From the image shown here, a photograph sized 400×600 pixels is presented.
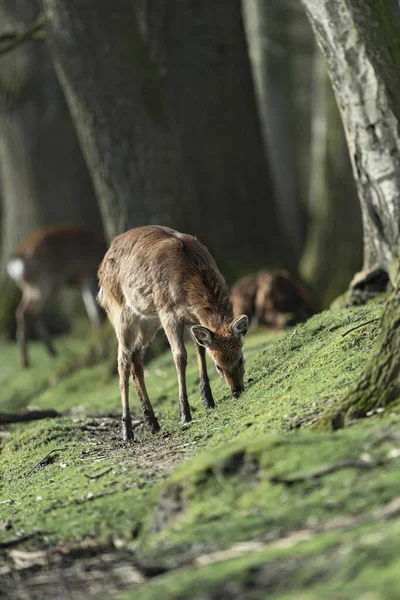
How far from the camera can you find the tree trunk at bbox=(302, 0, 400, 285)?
825cm

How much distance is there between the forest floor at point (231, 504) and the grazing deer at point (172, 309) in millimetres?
265

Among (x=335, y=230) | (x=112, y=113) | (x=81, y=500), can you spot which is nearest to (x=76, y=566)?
(x=81, y=500)

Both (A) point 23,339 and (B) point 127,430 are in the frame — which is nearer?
(B) point 127,430

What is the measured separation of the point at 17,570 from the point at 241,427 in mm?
2018

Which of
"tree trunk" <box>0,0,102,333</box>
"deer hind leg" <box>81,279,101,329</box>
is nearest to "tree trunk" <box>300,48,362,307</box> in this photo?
"deer hind leg" <box>81,279,101,329</box>

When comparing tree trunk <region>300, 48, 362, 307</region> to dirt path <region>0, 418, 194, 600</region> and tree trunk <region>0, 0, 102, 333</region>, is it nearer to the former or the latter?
tree trunk <region>0, 0, 102, 333</region>

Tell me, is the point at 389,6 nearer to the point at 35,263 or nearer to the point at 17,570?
the point at 17,570

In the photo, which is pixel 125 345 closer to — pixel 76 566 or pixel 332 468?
pixel 76 566

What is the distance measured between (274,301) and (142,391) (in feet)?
15.0

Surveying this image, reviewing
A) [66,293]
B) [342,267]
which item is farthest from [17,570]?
[66,293]

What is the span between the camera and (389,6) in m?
8.24

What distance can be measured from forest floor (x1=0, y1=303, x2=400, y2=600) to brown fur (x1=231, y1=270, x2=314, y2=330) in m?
4.31

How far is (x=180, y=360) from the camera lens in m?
8.28

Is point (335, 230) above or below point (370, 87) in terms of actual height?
below
